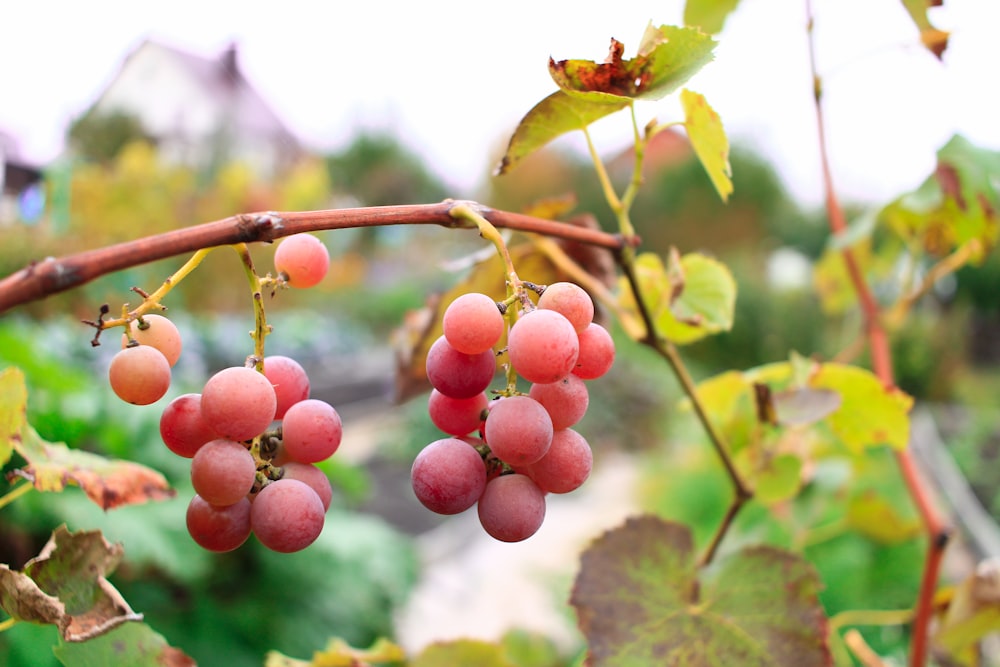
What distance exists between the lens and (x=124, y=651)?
0.32 meters

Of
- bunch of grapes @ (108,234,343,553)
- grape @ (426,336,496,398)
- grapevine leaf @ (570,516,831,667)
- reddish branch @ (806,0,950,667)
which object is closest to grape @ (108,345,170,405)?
bunch of grapes @ (108,234,343,553)

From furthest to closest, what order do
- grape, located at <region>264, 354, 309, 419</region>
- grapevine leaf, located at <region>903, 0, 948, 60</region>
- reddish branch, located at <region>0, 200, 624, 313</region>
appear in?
grapevine leaf, located at <region>903, 0, 948, 60</region>
grape, located at <region>264, 354, 309, 419</region>
reddish branch, located at <region>0, 200, 624, 313</region>

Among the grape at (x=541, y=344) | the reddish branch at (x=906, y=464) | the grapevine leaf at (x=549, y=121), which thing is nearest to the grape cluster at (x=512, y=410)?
the grape at (x=541, y=344)

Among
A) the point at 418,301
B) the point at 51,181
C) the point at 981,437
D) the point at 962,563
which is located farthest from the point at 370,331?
the point at 962,563

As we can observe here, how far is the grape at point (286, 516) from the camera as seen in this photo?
0.91ft

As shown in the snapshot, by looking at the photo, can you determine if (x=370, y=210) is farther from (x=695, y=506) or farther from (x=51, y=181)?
(x=51, y=181)

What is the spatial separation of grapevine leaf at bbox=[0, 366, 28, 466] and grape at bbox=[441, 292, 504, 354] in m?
0.20

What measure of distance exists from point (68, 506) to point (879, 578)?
1.50 meters

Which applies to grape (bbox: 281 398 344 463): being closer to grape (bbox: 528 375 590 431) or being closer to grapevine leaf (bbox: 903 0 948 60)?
grape (bbox: 528 375 590 431)

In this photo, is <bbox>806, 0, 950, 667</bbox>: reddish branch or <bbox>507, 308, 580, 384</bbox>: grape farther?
<bbox>806, 0, 950, 667</bbox>: reddish branch

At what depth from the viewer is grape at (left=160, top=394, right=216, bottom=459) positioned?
11.6 inches

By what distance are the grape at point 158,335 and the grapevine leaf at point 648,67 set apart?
0.67 feet

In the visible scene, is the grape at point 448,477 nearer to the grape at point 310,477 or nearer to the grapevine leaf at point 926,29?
the grape at point 310,477

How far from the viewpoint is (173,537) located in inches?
48.0
